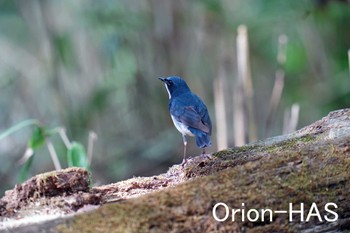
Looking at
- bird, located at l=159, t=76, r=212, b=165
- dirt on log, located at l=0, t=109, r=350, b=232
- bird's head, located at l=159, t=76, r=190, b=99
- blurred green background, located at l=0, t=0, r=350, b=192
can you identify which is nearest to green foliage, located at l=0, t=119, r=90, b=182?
bird, located at l=159, t=76, r=212, b=165

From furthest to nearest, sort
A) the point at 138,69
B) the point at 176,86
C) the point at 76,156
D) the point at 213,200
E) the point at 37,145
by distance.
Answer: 1. the point at 138,69
2. the point at 176,86
3. the point at 37,145
4. the point at 76,156
5. the point at 213,200

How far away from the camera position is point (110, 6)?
785cm

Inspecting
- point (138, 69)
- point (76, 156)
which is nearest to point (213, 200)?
point (76, 156)

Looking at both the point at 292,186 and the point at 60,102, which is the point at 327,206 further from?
the point at 60,102

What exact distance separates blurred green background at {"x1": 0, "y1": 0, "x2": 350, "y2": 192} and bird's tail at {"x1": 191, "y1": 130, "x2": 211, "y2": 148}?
3.26 meters

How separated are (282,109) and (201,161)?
5098 millimetres

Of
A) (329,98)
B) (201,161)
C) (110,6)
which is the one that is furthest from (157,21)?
(201,161)

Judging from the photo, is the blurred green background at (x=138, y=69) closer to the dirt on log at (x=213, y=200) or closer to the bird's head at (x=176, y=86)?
the bird's head at (x=176, y=86)

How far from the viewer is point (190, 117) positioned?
4.05m

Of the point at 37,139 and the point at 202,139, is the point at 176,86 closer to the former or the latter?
the point at 202,139

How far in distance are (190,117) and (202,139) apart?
0.61 ft

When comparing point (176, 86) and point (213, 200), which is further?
point (176, 86)

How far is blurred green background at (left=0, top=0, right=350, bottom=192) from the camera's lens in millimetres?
7449

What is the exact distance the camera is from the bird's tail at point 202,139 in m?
3.91
